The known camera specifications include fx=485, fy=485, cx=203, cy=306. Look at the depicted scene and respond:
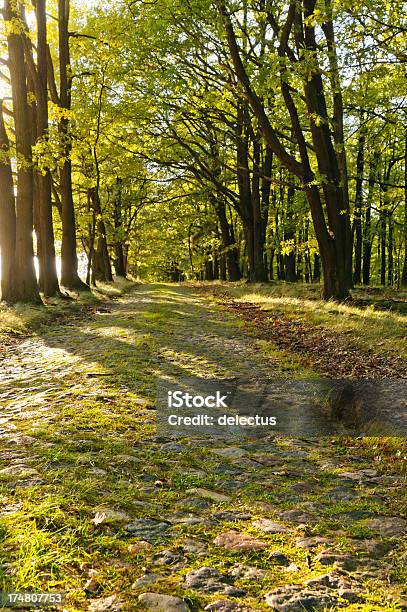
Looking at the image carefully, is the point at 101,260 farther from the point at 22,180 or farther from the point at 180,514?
the point at 180,514

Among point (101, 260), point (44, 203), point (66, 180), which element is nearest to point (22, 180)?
point (44, 203)

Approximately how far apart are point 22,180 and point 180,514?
44.7ft

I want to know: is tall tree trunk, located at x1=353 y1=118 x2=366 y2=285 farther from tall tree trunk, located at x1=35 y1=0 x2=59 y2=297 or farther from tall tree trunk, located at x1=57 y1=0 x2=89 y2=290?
tall tree trunk, located at x1=35 y1=0 x2=59 y2=297

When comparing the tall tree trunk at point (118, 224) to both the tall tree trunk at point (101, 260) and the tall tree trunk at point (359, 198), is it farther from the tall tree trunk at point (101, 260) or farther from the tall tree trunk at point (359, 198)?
the tall tree trunk at point (359, 198)

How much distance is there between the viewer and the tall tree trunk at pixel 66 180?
A: 18422 millimetres

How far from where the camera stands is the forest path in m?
2.38

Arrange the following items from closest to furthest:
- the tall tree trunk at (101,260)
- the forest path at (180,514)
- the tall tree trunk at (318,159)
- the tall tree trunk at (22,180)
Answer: the forest path at (180,514) < the tall tree trunk at (318,159) < the tall tree trunk at (22,180) < the tall tree trunk at (101,260)

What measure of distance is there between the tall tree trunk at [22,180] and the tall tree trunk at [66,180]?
2788 millimetres

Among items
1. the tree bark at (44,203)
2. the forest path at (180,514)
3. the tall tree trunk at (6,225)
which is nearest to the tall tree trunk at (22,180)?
the tall tree trunk at (6,225)

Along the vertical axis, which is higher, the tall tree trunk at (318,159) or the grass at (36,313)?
the tall tree trunk at (318,159)

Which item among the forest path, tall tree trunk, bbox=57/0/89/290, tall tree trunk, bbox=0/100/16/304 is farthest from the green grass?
tall tree trunk, bbox=0/100/16/304

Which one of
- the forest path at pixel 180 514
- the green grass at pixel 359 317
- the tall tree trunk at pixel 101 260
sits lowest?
the forest path at pixel 180 514

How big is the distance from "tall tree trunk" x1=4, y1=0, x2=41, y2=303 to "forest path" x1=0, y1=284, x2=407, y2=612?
9.26 meters

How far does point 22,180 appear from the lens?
14.6 metres
